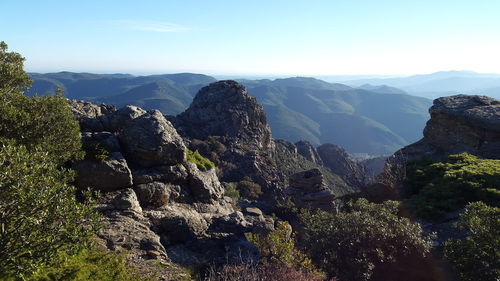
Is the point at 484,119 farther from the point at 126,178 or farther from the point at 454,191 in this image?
the point at 126,178

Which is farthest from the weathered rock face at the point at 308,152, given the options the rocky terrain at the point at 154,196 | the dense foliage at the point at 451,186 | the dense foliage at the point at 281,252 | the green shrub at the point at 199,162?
the dense foliage at the point at 281,252

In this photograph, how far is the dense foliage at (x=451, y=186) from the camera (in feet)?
67.4

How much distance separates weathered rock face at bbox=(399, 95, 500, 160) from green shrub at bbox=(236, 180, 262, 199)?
3291 centimetres

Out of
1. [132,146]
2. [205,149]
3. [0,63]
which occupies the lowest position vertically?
[205,149]

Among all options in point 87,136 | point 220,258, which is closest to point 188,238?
point 220,258

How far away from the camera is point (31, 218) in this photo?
8.34 metres

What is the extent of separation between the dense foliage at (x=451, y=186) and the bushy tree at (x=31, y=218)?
1916 centimetres

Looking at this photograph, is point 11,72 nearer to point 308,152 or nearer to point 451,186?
point 451,186

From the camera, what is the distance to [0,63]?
1667 cm

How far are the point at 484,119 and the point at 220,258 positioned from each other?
31.2 metres

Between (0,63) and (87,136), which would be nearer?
(0,63)

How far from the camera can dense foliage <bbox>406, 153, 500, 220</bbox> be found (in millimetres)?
20547

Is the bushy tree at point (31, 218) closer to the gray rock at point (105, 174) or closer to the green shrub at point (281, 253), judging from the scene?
the green shrub at point (281, 253)

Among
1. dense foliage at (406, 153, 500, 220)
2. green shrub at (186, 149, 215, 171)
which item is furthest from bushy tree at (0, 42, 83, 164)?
dense foliage at (406, 153, 500, 220)
